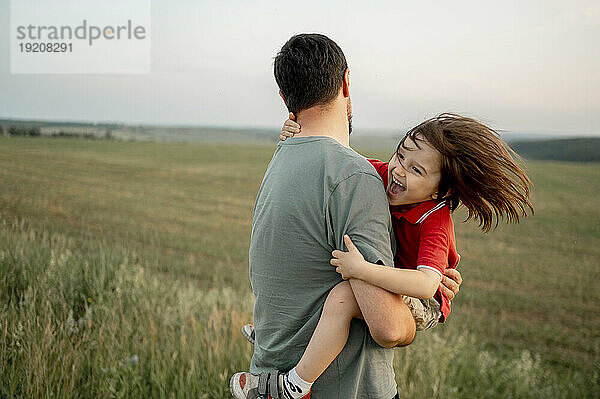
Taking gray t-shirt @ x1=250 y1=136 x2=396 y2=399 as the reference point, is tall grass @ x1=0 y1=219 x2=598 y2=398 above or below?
below

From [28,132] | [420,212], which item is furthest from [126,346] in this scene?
[28,132]

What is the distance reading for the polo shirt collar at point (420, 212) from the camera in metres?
1.74

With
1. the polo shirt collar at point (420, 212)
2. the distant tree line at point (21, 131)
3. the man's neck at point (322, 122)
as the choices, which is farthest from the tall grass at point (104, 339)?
the distant tree line at point (21, 131)

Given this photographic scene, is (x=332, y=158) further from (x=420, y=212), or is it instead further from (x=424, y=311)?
(x=424, y=311)

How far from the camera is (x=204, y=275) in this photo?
935cm

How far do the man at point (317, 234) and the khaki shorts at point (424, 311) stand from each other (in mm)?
77

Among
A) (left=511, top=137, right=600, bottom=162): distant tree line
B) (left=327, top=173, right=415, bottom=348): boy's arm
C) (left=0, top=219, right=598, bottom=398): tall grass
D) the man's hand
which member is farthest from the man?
(left=511, top=137, right=600, bottom=162): distant tree line

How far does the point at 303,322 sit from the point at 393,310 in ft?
1.05

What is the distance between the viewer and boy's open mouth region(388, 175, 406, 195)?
5.90 feet

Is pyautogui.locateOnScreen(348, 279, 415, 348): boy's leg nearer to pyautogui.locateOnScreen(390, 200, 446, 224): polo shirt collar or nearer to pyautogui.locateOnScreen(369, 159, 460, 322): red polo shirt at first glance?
pyautogui.locateOnScreen(369, 159, 460, 322): red polo shirt

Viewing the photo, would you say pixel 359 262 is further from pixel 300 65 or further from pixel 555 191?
pixel 555 191

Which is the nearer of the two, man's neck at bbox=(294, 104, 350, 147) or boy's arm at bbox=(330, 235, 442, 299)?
boy's arm at bbox=(330, 235, 442, 299)

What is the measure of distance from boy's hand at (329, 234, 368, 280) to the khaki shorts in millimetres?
261

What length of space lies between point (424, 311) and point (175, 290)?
170 inches
